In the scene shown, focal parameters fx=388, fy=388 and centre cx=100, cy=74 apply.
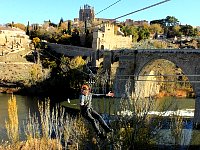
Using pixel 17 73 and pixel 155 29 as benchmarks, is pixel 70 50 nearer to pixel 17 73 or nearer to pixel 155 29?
pixel 17 73

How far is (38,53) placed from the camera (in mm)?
42344

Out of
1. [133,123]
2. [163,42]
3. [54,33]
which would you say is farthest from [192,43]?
[133,123]

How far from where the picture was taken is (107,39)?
4062cm

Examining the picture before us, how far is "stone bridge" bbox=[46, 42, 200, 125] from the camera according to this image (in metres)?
26.0

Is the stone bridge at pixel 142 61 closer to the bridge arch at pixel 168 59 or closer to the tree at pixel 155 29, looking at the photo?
the bridge arch at pixel 168 59

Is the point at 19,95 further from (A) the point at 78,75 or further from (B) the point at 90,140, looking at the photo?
(B) the point at 90,140

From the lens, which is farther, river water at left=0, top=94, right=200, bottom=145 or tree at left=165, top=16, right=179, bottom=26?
tree at left=165, top=16, right=179, bottom=26

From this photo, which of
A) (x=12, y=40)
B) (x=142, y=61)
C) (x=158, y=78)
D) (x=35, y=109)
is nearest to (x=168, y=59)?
(x=142, y=61)

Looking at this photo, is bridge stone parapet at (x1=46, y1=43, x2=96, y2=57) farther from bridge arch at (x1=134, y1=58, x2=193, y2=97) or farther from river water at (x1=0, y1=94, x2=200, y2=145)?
river water at (x1=0, y1=94, x2=200, y2=145)

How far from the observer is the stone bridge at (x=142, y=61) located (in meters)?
26.0

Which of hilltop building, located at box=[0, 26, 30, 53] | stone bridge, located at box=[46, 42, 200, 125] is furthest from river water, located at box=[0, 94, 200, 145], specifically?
hilltop building, located at box=[0, 26, 30, 53]

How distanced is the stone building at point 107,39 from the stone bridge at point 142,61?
1.20 meters

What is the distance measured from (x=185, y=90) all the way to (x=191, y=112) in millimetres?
8894

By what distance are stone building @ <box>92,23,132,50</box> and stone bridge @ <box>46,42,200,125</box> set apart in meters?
1.20
